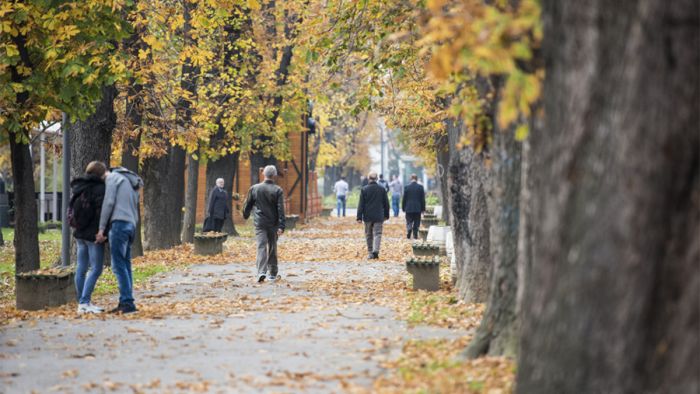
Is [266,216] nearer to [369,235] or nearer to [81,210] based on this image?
[81,210]

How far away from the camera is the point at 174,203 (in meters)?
28.7

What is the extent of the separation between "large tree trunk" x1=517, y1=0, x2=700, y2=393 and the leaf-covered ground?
6.59ft

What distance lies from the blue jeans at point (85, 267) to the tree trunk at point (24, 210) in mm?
2859

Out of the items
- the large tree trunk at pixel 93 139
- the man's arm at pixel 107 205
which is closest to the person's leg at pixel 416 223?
the large tree trunk at pixel 93 139

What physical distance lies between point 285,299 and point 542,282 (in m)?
9.84

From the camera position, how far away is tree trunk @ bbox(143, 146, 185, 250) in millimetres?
28062

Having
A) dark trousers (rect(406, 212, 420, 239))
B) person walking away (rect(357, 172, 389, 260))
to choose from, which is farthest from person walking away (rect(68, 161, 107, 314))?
dark trousers (rect(406, 212, 420, 239))

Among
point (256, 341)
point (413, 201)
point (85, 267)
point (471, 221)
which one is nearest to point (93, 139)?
point (85, 267)

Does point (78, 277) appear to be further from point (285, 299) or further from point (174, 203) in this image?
point (174, 203)

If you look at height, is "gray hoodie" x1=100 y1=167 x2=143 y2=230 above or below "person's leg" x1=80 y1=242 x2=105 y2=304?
above

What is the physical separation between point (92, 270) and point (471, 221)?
4735 mm

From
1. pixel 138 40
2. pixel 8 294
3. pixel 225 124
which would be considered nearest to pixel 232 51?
pixel 225 124

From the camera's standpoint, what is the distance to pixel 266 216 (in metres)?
18.9

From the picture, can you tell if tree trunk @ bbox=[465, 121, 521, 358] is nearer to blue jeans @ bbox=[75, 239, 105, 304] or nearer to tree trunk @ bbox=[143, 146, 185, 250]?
blue jeans @ bbox=[75, 239, 105, 304]
